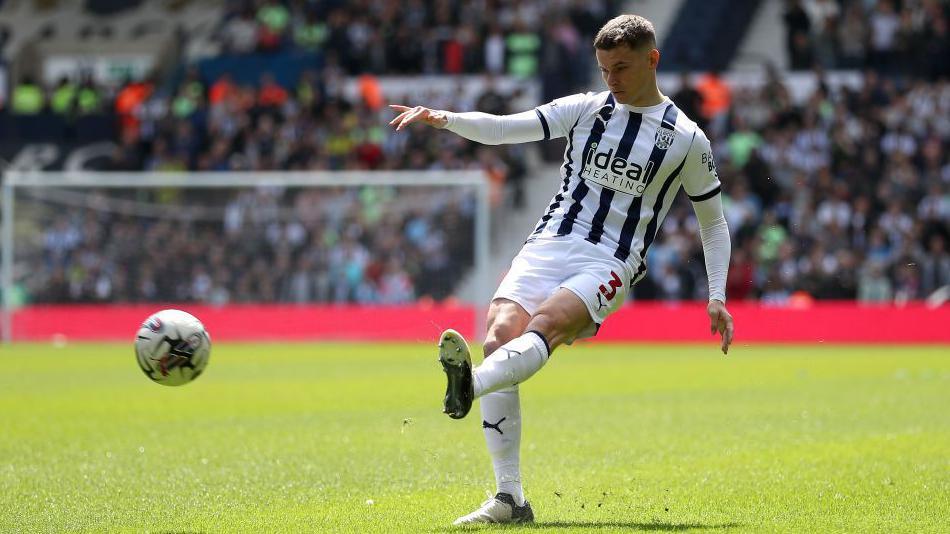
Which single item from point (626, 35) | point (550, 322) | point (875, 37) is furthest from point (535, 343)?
point (875, 37)

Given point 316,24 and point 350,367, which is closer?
point 350,367

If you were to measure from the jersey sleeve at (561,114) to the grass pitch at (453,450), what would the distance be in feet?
6.09

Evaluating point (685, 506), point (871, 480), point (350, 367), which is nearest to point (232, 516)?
point (685, 506)

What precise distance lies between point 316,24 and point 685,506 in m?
24.5

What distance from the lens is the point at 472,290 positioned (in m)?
24.1

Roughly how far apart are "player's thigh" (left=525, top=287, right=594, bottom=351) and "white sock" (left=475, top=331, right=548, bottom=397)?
8 cm

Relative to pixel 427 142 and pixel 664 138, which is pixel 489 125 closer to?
pixel 664 138

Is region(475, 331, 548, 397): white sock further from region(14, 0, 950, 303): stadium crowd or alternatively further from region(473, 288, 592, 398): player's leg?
region(14, 0, 950, 303): stadium crowd

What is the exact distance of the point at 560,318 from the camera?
6629 millimetres

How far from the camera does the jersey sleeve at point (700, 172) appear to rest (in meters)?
6.99

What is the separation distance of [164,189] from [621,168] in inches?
735

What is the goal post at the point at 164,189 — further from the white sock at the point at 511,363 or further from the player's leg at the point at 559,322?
the white sock at the point at 511,363

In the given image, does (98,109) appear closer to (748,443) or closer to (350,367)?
(350,367)

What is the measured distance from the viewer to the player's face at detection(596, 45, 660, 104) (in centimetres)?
672
